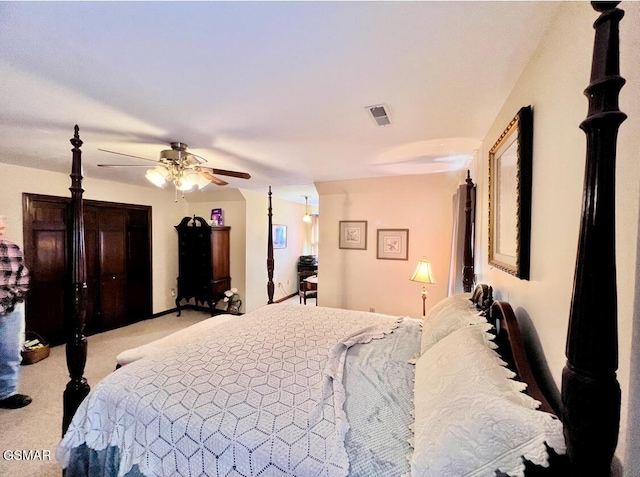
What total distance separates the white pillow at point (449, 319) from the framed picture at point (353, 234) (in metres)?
2.28

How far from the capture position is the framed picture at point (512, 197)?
121 centimetres

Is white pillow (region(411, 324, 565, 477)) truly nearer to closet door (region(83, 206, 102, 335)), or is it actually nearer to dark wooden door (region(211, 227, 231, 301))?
dark wooden door (region(211, 227, 231, 301))

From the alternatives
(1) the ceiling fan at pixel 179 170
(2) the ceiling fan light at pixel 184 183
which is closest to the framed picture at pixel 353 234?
(1) the ceiling fan at pixel 179 170

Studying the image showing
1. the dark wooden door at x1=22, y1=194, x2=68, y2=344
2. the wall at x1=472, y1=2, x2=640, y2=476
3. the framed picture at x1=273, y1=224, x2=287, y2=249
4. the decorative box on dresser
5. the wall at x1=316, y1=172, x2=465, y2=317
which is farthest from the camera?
the framed picture at x1=273, y1=224, x2=287, y2=249

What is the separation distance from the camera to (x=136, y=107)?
174cm

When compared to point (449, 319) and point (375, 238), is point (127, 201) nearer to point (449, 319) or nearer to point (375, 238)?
point (375, 238)

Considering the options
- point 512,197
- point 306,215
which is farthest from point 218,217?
point 512,197

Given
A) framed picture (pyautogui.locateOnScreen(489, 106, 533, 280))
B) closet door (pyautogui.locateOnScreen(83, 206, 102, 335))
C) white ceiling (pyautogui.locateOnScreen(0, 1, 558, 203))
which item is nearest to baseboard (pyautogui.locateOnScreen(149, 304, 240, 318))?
closet door (pyautogui.locateOnScreen(83, 206, 102, 335))

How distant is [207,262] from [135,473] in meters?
3.90

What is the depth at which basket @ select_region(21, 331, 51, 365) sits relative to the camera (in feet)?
10.00

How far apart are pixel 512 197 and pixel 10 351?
4.07 metres

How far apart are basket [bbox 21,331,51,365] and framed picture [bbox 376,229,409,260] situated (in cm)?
432

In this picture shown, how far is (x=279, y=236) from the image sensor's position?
608 centimetres

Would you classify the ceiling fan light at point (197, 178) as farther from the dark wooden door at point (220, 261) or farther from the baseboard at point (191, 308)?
the baseboard at point (191, 308)
